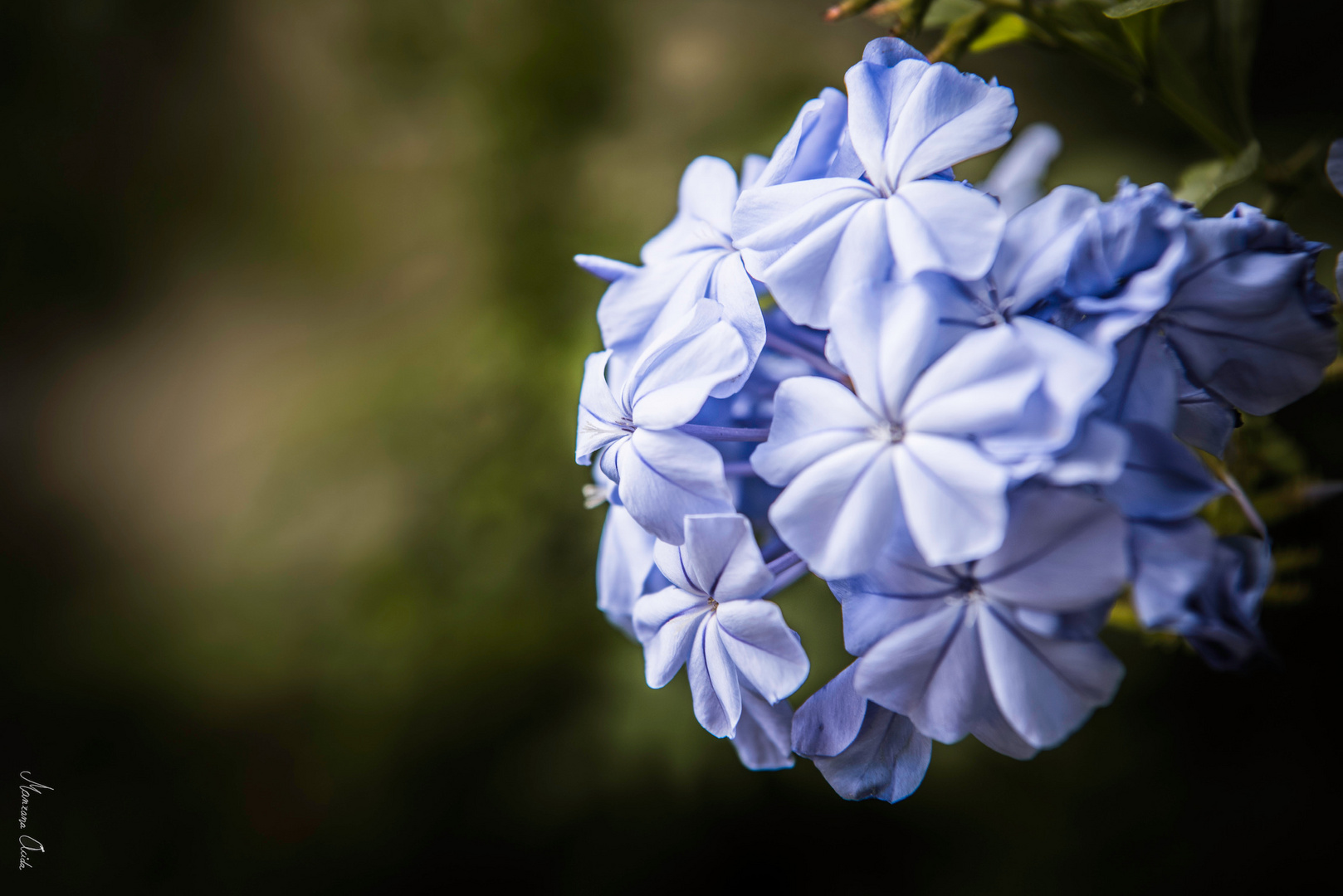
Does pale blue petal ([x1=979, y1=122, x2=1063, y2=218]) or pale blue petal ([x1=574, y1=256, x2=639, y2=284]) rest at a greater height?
pale blue petal ([x1=574, y1=256, x2=639, y2=284])

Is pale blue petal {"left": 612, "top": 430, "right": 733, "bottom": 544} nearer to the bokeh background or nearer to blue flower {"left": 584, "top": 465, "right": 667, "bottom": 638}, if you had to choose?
blue flower {"left": 584, "top": 465, "right": 667, "bottom": 638}

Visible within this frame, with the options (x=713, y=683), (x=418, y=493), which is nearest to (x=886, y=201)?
(x=713, y=683)

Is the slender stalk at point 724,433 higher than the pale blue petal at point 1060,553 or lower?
higher

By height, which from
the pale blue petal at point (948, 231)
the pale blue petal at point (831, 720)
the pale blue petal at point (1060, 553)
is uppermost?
the pale blue petal at point (948, 231)
